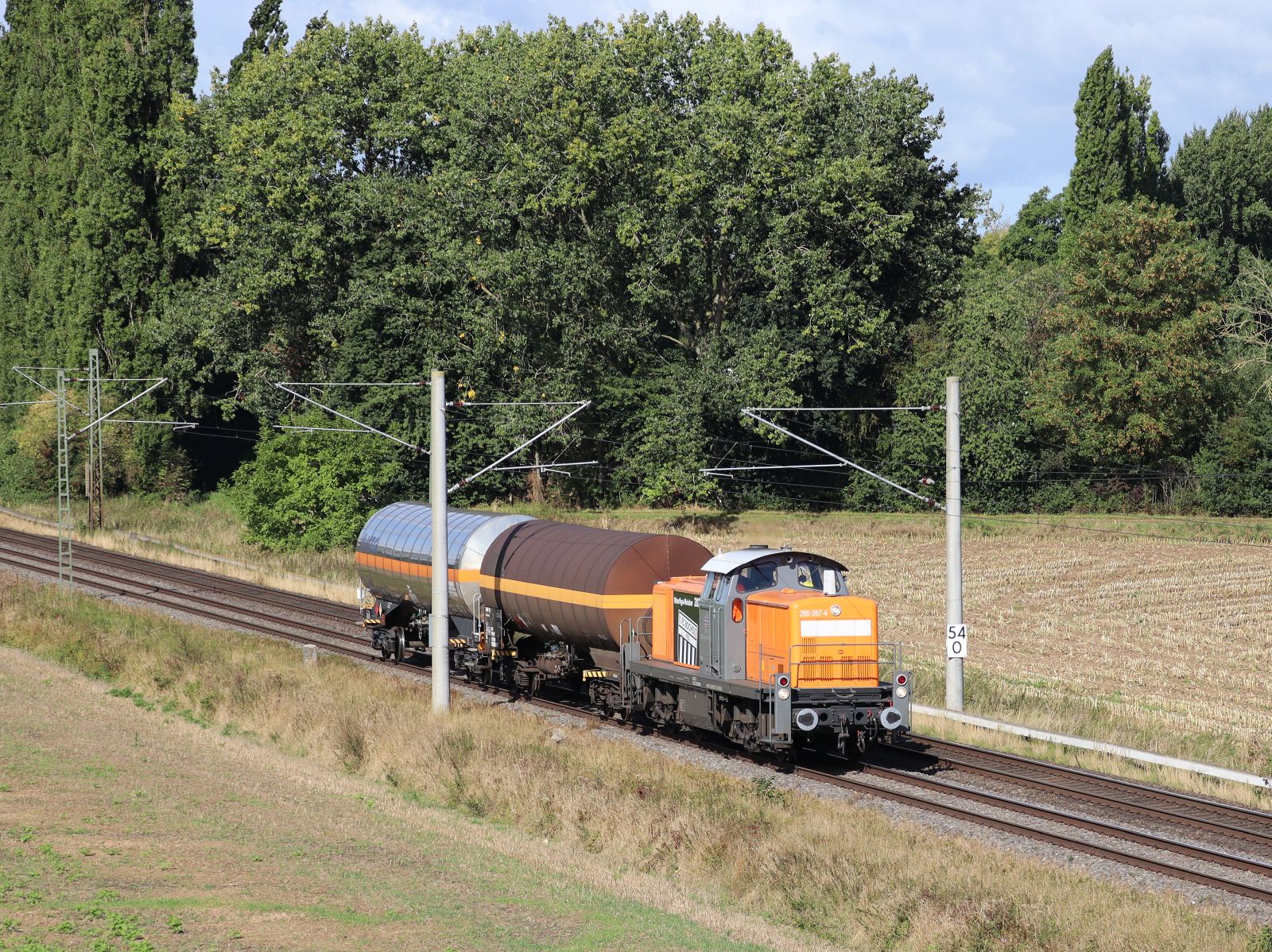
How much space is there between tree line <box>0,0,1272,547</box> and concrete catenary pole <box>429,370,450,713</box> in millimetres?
29562

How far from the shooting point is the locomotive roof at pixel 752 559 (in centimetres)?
2342

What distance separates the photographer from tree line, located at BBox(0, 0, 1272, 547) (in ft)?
199

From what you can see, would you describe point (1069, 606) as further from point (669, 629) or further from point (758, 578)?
point (758, 578)

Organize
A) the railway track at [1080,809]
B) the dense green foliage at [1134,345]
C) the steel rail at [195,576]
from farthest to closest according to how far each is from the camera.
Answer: the dense green foliage at [1134,345]
the steel rail at [195,576]
the railway track at [1080,809]

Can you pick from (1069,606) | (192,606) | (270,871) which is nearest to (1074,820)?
(270,871)

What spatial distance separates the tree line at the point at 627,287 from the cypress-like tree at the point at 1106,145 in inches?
575

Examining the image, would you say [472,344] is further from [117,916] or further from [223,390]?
[117,916]

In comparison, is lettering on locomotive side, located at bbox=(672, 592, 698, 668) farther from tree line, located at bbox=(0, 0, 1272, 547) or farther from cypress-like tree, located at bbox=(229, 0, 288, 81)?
cypress-like tree, located at bbox=(229, 0, 288, 81)

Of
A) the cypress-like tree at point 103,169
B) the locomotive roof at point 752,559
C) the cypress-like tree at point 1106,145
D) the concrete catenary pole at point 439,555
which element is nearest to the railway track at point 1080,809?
the concrete catenary pole at point 439,555

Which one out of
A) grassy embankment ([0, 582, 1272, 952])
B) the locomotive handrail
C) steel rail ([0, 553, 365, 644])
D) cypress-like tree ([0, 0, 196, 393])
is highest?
cypress-like tree ([0, 0, 196, 393])

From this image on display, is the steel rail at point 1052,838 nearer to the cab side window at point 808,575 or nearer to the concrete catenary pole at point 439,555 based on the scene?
the cab side window at point 808,575

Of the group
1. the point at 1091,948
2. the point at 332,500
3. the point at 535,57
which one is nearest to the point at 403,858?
the point at 1091,948

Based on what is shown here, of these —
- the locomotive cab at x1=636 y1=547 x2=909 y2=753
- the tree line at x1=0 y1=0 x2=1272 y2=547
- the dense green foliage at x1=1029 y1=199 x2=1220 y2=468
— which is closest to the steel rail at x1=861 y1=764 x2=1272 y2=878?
the locomotive cab at x1=636 y1=547 x2=909 y2=753

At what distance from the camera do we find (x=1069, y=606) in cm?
4541
